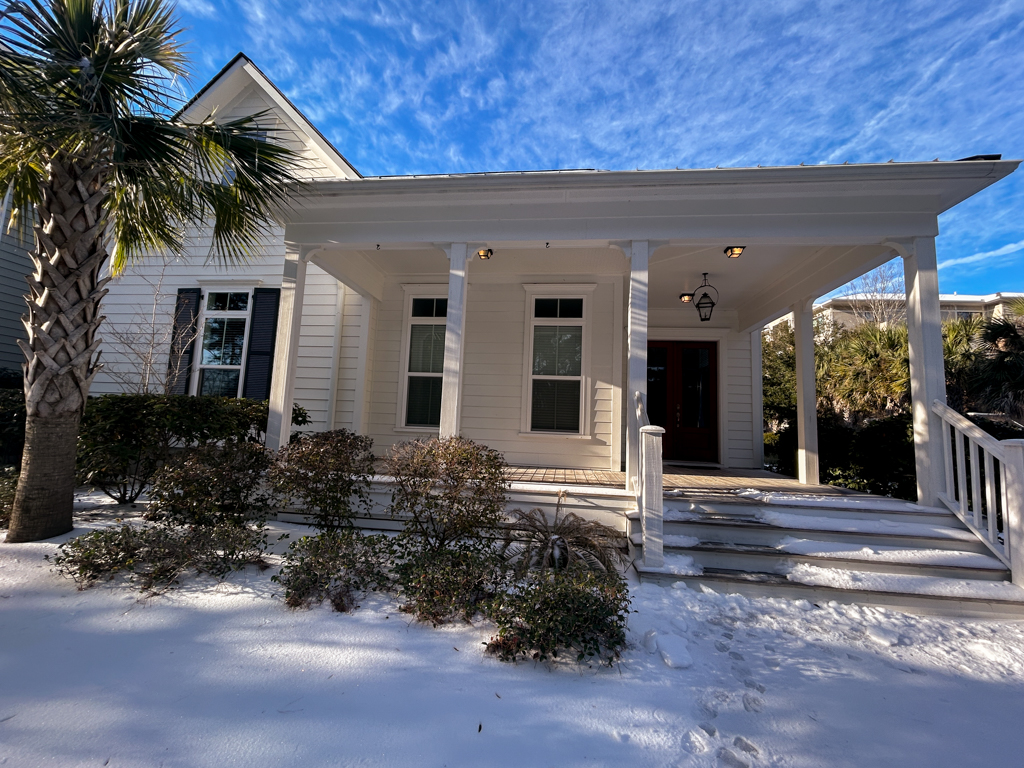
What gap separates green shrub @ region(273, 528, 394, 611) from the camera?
319cm

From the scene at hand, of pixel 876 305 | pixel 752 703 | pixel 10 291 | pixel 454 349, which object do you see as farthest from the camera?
pixel 876 305

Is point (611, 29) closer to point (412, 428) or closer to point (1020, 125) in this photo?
point (412, 428)

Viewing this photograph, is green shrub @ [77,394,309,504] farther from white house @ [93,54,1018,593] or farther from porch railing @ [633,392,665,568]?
porch railing @ [633,392,665,568]

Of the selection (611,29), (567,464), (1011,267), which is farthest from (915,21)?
(1011,267)

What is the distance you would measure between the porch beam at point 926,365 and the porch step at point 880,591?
1100 millimetres

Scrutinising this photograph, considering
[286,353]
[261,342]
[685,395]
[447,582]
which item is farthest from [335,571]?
[685,395]

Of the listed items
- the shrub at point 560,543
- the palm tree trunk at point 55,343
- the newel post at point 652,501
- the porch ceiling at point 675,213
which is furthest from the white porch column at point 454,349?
the palm tree trunk at point 55,343

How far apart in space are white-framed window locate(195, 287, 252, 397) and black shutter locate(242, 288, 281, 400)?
143 mm

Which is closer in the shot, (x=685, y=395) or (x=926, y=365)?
(x=926, y=365)

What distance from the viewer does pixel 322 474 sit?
403 cm

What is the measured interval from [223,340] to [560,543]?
6.66 metres

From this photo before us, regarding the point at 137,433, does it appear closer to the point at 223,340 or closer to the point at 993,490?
the point at 223,340

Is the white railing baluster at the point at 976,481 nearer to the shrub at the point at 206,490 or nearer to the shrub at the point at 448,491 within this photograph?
the shrub at the point at 448,491

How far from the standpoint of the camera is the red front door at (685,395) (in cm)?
818
